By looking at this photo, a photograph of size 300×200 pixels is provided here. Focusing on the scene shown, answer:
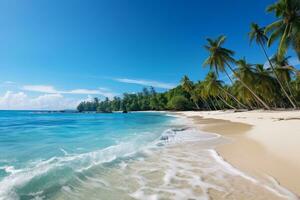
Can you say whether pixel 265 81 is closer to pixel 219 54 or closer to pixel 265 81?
pixel 265 81

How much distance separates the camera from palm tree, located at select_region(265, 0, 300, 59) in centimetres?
1794

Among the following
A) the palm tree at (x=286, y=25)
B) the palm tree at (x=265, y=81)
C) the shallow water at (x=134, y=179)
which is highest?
the palm tree at (x=286, y=25)

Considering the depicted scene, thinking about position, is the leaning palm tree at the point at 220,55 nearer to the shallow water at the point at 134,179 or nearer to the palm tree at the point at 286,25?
the palm tree at the point at 286,25

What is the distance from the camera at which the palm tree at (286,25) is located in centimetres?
1794

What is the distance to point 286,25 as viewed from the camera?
63.4ft

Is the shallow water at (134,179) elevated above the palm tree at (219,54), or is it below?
below

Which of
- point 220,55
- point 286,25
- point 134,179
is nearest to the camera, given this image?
point 134,179

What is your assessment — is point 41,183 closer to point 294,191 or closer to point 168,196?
point 168,196

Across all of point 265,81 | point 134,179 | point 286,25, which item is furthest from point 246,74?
point 134,179

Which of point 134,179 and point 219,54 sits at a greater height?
point 219,54

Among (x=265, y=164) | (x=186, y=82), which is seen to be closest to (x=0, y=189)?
(x=265, y=164)

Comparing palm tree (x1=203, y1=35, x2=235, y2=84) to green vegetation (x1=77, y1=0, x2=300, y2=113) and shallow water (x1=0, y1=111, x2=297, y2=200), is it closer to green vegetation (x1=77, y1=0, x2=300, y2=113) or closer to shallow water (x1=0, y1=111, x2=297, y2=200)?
green vegetation (x1=77, y1=0, x2=300, y2=113)

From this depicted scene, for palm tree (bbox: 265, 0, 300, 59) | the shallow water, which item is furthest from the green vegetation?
the shallow water

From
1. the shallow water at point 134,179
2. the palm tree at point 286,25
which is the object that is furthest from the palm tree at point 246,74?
the shallow water at point 134,179
